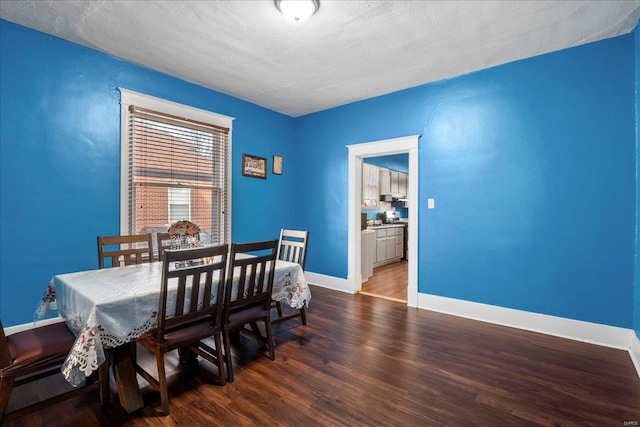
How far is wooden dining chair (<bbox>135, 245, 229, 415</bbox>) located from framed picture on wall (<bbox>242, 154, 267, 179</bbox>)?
247 cm

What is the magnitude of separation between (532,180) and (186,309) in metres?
3.43

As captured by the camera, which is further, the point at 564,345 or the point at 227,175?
the point at 227,175

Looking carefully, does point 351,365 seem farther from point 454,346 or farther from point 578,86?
point 578,86

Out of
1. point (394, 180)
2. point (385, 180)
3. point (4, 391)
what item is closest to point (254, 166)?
point (4, 391)

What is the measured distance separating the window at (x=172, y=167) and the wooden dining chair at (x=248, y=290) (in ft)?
5.57

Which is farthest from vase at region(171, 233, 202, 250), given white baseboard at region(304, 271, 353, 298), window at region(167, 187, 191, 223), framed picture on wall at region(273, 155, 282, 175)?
white baseboard at region(304, 271, 353, 298)

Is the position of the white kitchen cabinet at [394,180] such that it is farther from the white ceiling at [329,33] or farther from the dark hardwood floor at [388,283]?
the white ceiling at [329,33]

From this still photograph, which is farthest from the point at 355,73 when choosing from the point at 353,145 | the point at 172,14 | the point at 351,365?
the point at 351,365

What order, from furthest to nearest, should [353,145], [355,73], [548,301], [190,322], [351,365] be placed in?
1. [353,145]
2. [355,73]
3. [548,301]
4. [351,365]
5. [190,322]

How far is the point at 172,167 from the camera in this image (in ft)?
11.7

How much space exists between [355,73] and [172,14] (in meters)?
1.92

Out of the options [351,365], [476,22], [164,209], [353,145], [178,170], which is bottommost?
[351,365]

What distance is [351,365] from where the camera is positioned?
238 centimetres

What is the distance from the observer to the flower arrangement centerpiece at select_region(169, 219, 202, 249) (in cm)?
235
